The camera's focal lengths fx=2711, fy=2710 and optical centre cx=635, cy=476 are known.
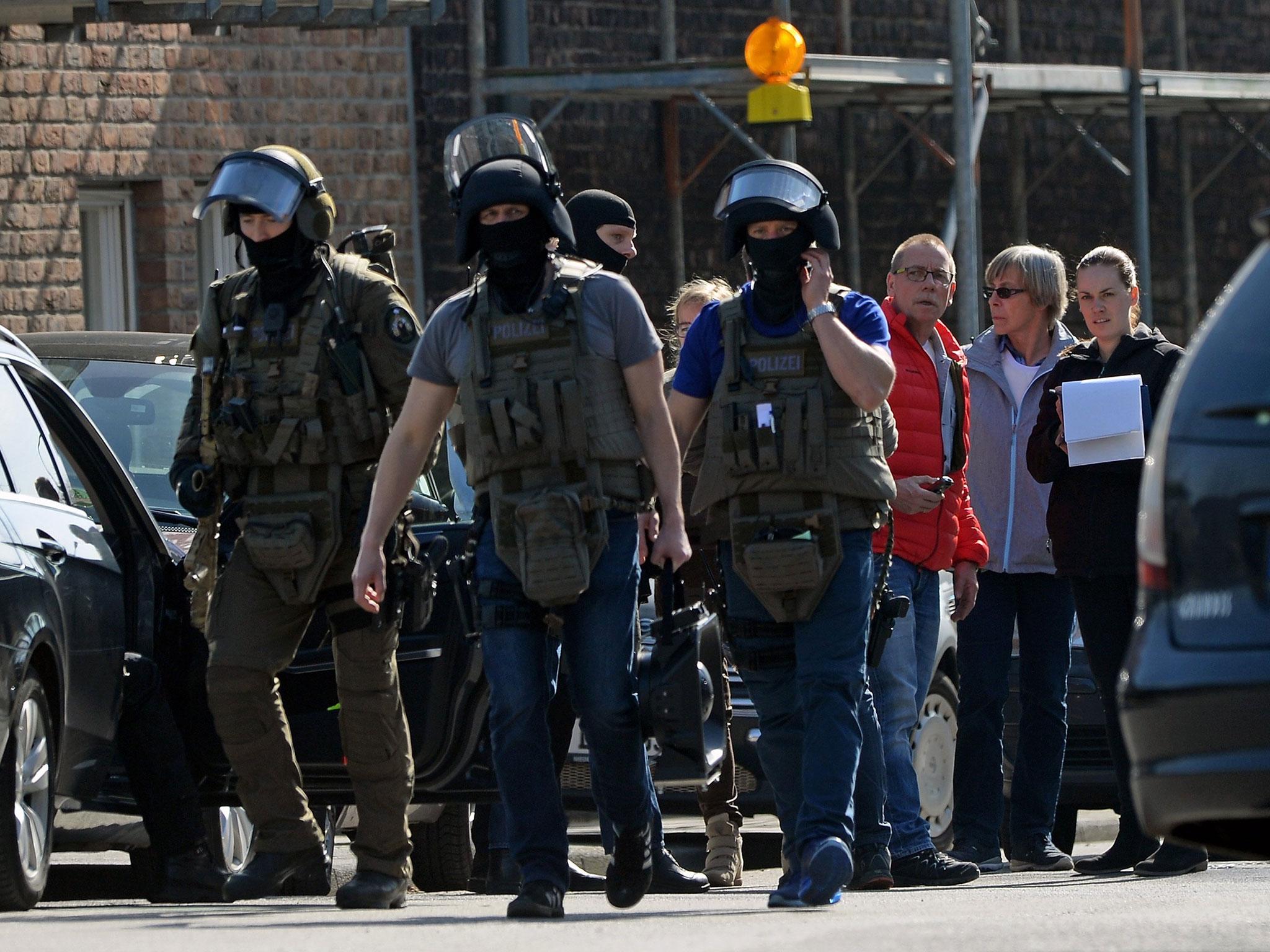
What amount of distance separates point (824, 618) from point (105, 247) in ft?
34.3

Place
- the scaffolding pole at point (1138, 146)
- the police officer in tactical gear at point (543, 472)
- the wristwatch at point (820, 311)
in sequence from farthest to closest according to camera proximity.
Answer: the scaffolding pole at point (1138, 146) → the wristwatch at point (820, 311) → the police officer in tactical gear at point (543, 472)

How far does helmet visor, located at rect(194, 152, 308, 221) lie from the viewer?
702cm

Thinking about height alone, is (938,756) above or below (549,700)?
below

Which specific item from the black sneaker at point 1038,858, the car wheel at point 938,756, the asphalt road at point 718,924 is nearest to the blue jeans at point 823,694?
the asphalt road at point 718,924

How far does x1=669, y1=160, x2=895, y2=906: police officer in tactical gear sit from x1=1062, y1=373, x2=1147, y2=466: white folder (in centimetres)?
154

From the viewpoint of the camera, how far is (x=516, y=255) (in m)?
6.56

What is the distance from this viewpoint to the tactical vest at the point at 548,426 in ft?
21.1

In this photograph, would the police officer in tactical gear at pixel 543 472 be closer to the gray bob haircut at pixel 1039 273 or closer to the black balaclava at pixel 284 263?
the black balaclava at pixel 284 263

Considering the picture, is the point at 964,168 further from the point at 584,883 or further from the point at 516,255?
the point at 516,255

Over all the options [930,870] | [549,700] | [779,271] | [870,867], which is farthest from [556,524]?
[930,870]

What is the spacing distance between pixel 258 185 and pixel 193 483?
796 millimetres

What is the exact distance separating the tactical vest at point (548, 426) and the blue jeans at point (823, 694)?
0.66 metres

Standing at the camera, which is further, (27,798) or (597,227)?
(597,227)

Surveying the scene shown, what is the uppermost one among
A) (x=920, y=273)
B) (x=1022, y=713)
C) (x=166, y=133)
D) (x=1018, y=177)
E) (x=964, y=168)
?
(x=1018, y=177)
